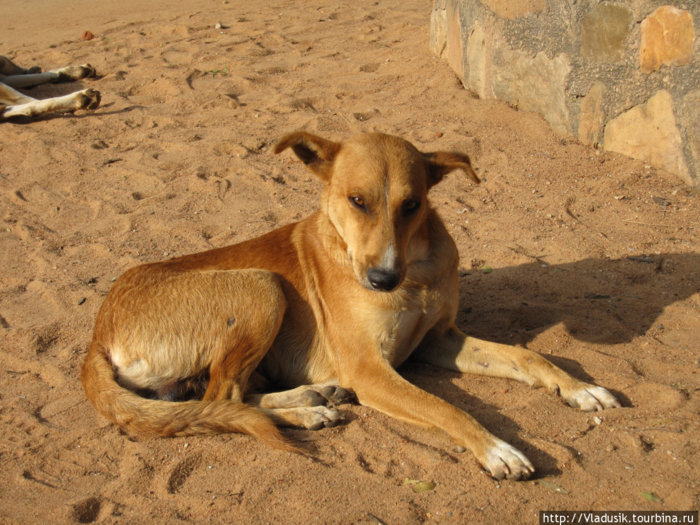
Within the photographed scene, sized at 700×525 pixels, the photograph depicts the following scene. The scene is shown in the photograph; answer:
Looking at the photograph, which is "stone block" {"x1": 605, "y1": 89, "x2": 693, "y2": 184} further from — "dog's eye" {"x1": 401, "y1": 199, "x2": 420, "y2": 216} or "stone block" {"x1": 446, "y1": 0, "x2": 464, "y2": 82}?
"dog's eye" {"x1": 401, "y1": 199, "x2": 420, "y2": 216}

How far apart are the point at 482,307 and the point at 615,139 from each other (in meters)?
2.64

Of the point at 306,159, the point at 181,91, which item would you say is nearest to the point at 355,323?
the point at 306,159

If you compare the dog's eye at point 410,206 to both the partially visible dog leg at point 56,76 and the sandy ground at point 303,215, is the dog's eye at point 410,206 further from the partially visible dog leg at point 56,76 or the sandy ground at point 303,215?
the partially visible dog leg at point 56,76

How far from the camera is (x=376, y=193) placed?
3.73 meters

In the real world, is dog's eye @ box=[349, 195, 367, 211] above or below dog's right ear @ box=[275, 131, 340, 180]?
below

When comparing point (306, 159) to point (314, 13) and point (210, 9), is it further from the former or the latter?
point (210, 9)

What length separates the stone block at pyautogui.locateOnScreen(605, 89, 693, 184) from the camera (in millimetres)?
6082

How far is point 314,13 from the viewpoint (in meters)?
11.9

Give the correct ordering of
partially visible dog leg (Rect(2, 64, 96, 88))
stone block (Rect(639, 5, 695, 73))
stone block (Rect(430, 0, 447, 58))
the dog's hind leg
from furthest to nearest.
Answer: partially visible dog leg (Rect(2, 64, 96, 88)) → stone block (Rect(430, 0, 447, 58)) → stone block (Rect(639, 5, 695, 73)) → the dog's hind leg

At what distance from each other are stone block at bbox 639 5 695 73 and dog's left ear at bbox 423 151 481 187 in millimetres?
2802

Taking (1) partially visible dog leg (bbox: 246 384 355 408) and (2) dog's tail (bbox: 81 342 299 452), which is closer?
(2) dog's tail (bbox: 81 342 299 452)

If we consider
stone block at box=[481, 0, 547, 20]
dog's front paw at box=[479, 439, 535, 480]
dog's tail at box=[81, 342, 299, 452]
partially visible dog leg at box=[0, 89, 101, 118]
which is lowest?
dog's front paw at box=[479, 439, 535, 480]

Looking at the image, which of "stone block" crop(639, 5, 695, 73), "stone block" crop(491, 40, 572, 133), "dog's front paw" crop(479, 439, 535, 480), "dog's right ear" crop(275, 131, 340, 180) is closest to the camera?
"dog's front paw" crop(479, 439, 535, 480)

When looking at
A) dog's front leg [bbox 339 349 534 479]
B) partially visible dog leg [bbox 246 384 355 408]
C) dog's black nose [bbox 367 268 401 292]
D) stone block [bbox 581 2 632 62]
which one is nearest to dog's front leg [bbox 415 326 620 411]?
dog's front leg [bbox 339 349 534 479]
